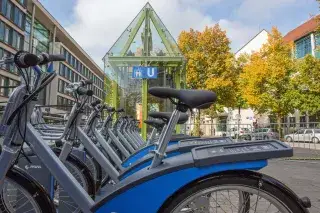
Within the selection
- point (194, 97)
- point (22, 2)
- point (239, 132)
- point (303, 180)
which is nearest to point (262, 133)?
point (239, 132)

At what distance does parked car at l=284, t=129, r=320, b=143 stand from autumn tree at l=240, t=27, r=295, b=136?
1579cm

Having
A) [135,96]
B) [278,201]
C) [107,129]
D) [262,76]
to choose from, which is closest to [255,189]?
[278,201]

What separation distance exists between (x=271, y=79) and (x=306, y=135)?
55.1 ft

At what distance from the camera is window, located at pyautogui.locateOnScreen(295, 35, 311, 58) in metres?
40.7

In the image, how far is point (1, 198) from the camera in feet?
7.57

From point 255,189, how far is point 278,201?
12cm

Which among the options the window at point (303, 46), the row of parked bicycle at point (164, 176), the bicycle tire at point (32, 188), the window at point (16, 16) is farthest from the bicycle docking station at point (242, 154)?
the window at point (303, 46)

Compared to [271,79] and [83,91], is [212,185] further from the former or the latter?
[271,79]

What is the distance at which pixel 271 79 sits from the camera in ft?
97.8

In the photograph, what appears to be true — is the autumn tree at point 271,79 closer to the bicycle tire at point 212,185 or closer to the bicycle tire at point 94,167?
the bicycle tire at point 94,167

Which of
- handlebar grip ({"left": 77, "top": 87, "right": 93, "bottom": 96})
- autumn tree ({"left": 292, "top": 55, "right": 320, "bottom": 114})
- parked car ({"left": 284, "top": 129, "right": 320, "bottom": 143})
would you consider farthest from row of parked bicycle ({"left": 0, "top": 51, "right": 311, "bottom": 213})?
autumn tree ({"left": 292, "top": 55, "right": 320, "bottom": 114})

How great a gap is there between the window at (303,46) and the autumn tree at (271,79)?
37.3 feet

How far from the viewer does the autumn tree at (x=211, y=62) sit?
97.3 ft

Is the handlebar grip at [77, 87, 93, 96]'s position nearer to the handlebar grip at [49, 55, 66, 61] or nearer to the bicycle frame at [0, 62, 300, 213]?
the handlebar grip at [49, 55, 66, 61]
